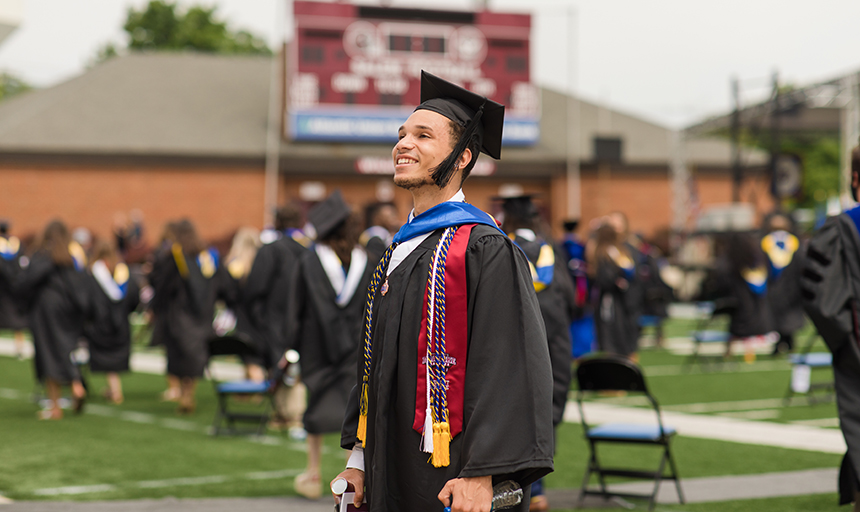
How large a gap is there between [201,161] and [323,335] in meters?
21.8

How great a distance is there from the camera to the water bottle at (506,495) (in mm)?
2277

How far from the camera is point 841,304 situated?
4027 mm

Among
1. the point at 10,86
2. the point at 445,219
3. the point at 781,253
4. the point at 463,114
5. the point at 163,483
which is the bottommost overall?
the point at 163,483

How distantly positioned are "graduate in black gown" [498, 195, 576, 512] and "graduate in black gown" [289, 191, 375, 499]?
1.13m

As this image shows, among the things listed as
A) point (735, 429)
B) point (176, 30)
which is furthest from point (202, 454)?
point (176, 30)

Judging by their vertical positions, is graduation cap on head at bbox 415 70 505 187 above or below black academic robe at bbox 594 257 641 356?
above

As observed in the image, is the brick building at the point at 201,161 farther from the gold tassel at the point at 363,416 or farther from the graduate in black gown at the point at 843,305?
the gold tassel at the point at 363,416

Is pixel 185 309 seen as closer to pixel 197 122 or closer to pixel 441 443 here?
pixel 441 443

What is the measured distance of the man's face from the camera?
2.48 m

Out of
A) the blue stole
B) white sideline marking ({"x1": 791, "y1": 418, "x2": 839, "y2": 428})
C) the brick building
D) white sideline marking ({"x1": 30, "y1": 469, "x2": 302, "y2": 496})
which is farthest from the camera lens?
the brick building

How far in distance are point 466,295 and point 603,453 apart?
16.3 ft

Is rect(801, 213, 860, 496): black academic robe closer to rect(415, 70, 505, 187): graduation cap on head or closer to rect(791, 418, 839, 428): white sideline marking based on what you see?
rect(415, 70, 505, 187): graduation cap on head

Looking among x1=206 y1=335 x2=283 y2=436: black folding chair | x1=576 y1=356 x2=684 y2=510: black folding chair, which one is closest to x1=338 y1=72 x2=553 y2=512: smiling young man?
x1=576 y1=356 x2=684 y2=510: black folding chair

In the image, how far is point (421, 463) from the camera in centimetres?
237
